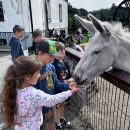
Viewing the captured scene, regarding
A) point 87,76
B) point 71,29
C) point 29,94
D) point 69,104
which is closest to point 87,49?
point 87,76

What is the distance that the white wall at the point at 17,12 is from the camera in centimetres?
1248

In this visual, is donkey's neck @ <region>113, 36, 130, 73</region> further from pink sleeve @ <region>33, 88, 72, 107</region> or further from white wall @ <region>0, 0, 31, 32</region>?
white wall @ <region>0, 0, 31, 32</region>

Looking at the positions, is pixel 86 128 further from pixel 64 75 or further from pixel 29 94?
pixel 29 94

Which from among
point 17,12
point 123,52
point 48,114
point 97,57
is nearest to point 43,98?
point 48,114

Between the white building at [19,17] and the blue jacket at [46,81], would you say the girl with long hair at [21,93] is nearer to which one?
the blue jacket at [46,81]

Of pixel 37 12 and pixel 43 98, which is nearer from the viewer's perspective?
pixel 43 98

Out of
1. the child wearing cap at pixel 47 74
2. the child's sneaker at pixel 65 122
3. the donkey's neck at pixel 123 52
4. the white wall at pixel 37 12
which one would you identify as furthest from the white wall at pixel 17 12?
the donkey's neck at pixel 123 52

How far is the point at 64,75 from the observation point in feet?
9.50

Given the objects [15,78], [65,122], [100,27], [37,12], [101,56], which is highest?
[37,12]

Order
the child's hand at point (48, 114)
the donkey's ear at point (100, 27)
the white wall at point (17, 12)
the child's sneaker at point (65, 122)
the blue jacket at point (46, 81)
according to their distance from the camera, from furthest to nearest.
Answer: the white wall at point (17, 12)
the child's sneaker at point (65, 122)
the child's hand at point (48, 114)
the blue jacket at point (46, 81)
the donkey's ear at point (100, 27)

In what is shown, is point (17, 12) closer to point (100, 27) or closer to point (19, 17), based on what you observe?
point (19, 17)

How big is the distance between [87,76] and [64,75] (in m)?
0.94

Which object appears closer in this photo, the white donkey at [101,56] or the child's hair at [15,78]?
the child's hair at [15,78]

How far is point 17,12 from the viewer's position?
1273 cm
